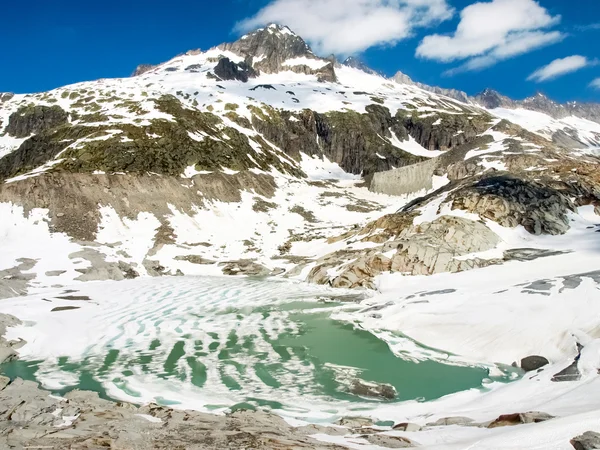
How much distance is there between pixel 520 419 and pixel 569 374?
6.13m

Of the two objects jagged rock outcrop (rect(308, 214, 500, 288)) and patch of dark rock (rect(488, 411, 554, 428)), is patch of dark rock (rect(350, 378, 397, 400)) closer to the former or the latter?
patch of dark rock (rect(488, 411, 554, 428))

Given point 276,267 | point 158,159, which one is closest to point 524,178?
point 276,267

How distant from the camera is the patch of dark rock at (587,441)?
8.27 meters

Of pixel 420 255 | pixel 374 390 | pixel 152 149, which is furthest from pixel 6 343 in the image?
pixel 152 149

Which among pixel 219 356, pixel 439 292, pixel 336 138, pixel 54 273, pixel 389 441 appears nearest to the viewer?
pixel 389 441

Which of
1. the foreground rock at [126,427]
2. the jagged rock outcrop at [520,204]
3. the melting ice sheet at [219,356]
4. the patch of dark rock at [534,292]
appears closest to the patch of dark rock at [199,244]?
the melting ice sheet at [219,356]

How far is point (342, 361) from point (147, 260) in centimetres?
4497

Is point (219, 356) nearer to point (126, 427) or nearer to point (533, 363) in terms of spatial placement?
point (126, 427)

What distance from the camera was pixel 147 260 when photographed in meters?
60.1

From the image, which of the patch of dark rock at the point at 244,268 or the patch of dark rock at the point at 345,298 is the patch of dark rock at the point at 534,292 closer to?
the patch of dark rock at the point at 345,298

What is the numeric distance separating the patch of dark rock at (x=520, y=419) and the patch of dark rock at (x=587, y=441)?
224cm

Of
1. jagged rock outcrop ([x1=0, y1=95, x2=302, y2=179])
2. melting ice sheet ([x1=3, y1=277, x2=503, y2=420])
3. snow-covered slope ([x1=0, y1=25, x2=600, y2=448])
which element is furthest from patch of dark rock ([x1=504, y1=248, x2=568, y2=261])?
jagged rock outcrop ([x1=0, y1=95, x2=302, y2=179])

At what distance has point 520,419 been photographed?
37.2ft

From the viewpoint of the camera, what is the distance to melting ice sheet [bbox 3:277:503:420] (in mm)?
16891
